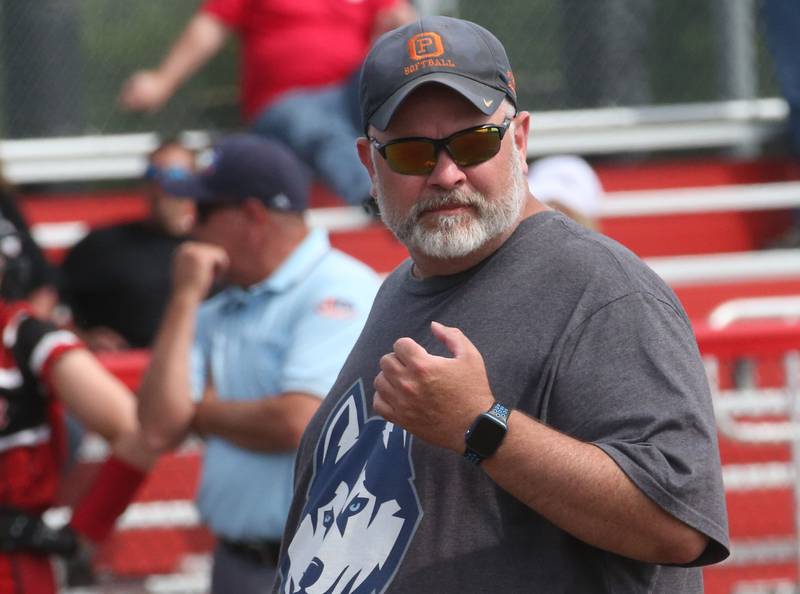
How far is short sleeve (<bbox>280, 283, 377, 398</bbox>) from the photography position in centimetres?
369

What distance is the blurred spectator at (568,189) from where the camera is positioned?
184 inches

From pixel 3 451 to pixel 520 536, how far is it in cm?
205

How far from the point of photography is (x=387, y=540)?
2.15 metres

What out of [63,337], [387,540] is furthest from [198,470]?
[387,540]

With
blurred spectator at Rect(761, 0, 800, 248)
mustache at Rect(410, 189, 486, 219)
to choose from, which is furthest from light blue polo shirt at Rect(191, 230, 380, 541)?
blurred spectator at Rect(761, 0, 800, 248)

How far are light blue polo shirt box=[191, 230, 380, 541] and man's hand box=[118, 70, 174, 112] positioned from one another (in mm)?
3367

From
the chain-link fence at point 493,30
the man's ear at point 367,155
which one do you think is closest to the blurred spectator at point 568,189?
the man's ear at point 367,155

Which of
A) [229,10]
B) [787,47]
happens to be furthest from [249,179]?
[787,47]

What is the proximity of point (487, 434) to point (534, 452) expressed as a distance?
0.07 m

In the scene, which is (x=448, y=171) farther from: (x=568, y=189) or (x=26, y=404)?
(x=568, y=189)

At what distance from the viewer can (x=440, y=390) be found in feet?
6.38

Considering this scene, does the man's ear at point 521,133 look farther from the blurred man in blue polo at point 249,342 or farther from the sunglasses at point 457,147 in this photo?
the blurred man in blue polo at point 249,342

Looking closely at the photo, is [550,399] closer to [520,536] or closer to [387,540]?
[520,536]

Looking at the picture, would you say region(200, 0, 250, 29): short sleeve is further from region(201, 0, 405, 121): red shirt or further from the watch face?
the watch face
